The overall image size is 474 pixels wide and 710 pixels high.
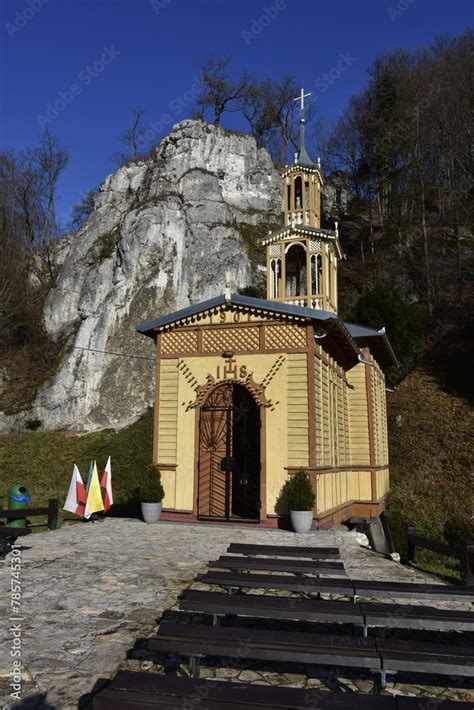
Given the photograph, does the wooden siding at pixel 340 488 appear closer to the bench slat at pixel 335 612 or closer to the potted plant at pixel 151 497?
the potted plant at pixel 151 497

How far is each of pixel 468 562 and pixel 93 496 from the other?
8854mm

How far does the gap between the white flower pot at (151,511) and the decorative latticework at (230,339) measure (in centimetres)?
411

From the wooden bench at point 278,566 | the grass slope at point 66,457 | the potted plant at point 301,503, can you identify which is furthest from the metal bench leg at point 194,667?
the grass slope at point 66,457

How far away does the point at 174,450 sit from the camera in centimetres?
1348

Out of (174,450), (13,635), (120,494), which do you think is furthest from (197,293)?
(13,635)

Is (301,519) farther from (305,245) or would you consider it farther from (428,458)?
(428,458)

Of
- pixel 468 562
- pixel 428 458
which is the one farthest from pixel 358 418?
pixel 468 562

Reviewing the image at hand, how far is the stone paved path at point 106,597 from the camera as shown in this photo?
12.9 feet

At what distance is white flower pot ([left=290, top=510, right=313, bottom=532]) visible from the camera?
11.5m

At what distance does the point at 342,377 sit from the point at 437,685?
13.2m

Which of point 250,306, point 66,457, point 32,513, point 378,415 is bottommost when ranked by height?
point 32,513

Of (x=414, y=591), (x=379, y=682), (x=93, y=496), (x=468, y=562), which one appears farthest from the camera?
(x=93, y=496)

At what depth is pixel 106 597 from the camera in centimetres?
610

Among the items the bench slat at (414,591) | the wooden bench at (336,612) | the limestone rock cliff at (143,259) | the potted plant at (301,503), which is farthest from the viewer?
the limestone rock cliff at (143,259)
